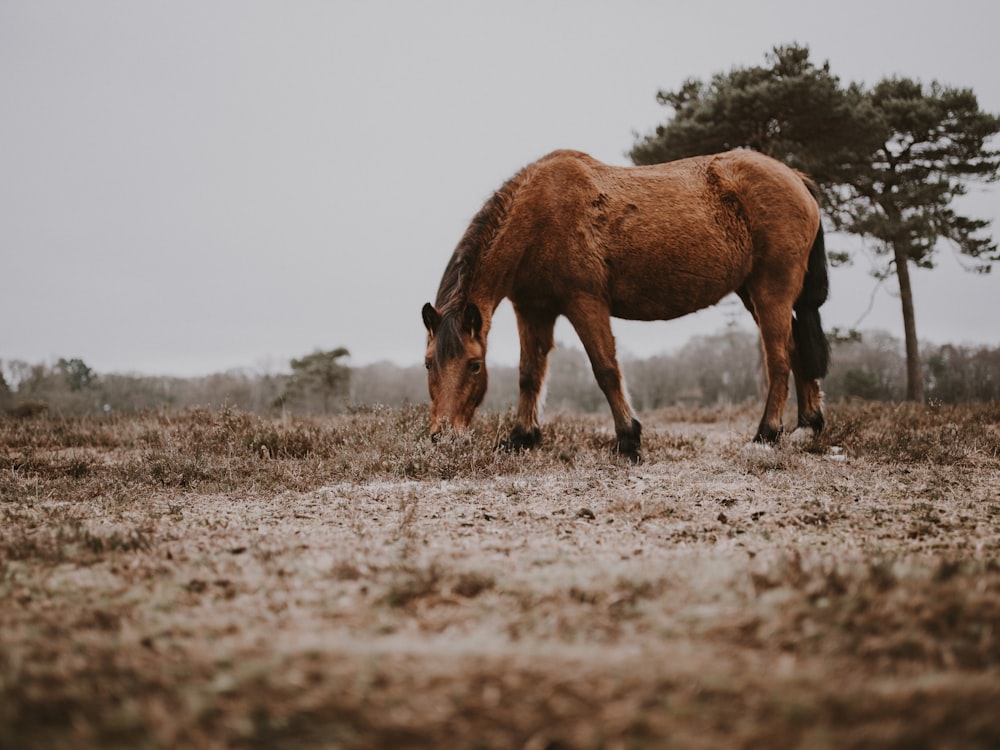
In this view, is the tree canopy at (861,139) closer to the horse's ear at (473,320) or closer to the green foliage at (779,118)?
the green foliage at (779,118)

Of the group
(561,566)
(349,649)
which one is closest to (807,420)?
(561,566)

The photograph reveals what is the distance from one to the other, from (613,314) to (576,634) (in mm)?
5018

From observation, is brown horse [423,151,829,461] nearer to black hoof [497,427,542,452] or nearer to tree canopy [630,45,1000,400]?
black hoof [497,427,542,452]

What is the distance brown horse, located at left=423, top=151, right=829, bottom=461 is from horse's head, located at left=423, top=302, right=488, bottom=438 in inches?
0.5

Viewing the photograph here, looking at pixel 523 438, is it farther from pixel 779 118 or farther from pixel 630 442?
pixel 779 118

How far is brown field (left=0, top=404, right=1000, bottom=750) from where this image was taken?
4.18 ft

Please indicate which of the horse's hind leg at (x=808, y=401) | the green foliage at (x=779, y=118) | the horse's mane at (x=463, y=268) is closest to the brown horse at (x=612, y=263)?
the horse's mane at (x=463, y=268)

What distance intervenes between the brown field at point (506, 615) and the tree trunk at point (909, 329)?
15076 millimetres

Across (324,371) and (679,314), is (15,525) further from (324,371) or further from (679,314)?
(324,371)

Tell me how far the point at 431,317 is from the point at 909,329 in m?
17.6

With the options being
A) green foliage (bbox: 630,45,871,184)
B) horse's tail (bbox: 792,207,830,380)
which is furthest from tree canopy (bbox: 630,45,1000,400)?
horse's tail (bbox: 792,207,830,380)

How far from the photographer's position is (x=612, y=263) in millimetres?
5980

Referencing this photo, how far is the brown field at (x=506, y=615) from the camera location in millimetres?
1274

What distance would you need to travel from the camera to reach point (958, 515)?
3746 mm
